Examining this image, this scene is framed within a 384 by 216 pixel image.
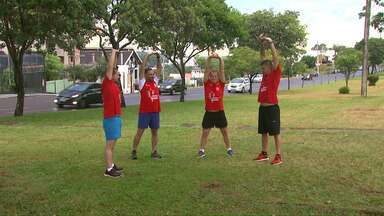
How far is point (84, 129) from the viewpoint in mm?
15227

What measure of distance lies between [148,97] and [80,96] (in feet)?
72.7

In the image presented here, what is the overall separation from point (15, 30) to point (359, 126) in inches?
482

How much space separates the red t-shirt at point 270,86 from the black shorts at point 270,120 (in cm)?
12

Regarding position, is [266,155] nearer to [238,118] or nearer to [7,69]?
[238,118]

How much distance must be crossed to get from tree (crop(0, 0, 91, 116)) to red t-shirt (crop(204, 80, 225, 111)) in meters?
9.13

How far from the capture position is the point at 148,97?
30.4ft

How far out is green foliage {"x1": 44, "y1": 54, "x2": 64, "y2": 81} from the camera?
202 feet

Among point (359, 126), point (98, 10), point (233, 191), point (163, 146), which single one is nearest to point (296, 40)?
point (98, 10)

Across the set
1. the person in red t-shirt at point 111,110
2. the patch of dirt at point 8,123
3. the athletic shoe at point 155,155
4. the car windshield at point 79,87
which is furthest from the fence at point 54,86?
the person in red t-shirt at point 111,110

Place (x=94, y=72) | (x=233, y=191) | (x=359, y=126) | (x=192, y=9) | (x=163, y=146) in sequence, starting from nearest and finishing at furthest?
(x=233, y=191) < (x=163, y=146) < (x=359, y=126) < (x=192, y=9) < (x=94, y=72)

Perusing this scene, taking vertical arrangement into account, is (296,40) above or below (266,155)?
above

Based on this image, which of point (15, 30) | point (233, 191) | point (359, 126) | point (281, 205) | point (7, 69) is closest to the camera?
point (281, 205)

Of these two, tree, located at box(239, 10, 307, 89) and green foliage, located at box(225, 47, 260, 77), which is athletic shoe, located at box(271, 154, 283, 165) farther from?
tree, located at box(239, 10, 307, 89)

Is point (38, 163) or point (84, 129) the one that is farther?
point (84, 129)
